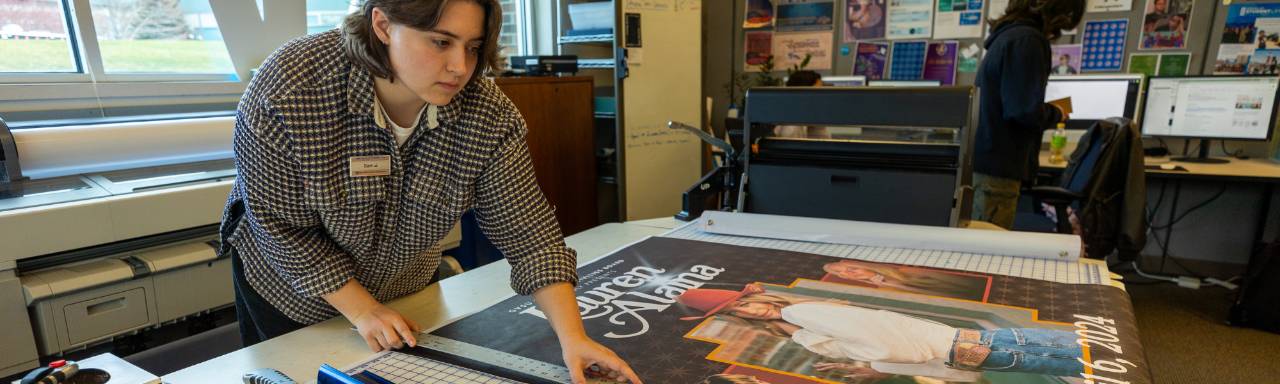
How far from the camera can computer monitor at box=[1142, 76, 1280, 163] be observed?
283 centimetres

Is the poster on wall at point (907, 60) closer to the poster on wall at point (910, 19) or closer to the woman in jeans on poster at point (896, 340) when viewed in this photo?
the poster on wall at point (910, 19)

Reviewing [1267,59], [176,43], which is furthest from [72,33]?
[1267,59]

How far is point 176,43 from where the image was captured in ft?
7.43

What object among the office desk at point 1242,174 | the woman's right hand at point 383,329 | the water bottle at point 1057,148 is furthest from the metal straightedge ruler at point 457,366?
the water bottle at point 1057,148

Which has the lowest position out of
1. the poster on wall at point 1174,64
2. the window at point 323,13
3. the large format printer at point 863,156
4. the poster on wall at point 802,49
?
the large format printer at point 863,156

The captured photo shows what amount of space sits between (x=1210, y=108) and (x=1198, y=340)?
3.44 feet

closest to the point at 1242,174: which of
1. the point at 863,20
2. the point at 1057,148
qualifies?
the point at 1057,148

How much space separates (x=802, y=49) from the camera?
3885mm

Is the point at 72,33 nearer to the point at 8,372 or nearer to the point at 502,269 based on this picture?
the point at 8,372

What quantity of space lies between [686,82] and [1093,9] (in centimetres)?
196

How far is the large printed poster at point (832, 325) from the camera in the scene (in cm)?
77

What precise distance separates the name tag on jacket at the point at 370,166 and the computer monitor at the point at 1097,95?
117 inches

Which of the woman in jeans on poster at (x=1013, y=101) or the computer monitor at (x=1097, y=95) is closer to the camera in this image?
the woman in jeans on poster at (x=1013, y=101)

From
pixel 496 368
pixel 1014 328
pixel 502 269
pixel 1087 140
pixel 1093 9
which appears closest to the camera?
pixel 496 368
